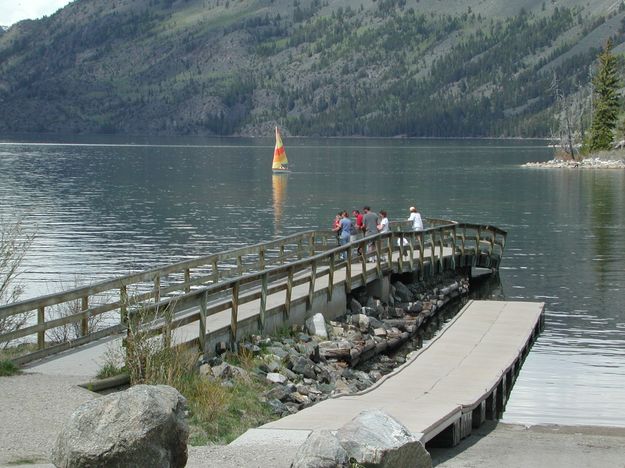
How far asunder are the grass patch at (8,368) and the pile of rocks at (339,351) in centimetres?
345

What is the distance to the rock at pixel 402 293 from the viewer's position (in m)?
36.8

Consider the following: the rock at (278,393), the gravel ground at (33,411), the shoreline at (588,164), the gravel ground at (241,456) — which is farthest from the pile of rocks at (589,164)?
the gravel ground at (241,456)

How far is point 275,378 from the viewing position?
2188 centimetres

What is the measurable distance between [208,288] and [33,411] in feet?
18.0

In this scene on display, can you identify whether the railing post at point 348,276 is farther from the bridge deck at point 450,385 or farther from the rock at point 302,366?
the rock at point 302,366

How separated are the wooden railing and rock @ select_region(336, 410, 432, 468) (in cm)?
609

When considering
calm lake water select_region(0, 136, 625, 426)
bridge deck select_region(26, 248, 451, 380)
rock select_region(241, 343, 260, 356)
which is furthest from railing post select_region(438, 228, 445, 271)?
rock select_region(241, 343, 260, 356)

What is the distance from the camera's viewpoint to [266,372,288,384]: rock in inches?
858

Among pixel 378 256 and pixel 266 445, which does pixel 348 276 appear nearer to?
pixel 378 256

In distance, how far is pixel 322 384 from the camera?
75.9ft

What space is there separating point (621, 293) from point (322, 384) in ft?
76.9

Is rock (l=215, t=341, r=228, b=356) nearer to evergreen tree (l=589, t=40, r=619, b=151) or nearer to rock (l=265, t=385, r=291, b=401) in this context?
rock (l=265, t=385, r=291, b=401)

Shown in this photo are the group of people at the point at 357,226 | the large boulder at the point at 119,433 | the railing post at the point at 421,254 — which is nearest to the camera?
the large boulder at the point at 119,433

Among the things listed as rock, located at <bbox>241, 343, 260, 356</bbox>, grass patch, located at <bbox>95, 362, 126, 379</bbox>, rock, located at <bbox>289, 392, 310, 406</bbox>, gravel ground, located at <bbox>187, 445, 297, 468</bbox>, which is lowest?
rock, located at <bbox>289, 392, 310, 406</bbox>
